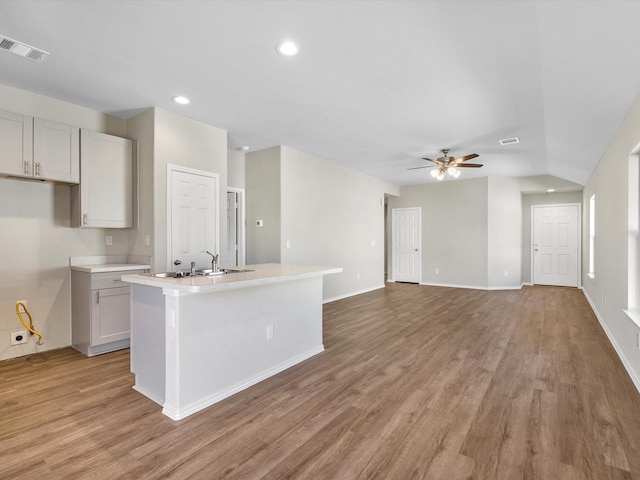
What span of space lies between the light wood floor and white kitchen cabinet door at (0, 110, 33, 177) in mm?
1898

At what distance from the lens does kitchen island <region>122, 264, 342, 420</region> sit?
89.5 inches

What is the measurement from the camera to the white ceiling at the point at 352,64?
2.12 meters

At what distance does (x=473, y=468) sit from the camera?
1.77 metres

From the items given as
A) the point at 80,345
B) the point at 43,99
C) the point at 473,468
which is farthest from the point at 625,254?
the point at 43,99

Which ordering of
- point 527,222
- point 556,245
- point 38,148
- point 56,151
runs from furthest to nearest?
point 527,222 < point 556,245 < point 56,151 < point 38,148

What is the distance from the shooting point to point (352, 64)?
2799 millimetres

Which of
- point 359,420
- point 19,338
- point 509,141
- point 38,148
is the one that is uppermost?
point 509,141

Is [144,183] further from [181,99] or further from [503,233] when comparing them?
[503,233]

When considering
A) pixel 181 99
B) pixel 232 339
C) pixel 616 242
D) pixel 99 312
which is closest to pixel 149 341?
pixel 232 339

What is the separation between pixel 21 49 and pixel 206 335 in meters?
2.70

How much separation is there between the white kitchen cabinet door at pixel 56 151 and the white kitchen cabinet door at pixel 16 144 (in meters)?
0.04

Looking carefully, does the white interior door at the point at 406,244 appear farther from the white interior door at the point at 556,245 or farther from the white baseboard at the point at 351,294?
the white interior door at the point at 556,245

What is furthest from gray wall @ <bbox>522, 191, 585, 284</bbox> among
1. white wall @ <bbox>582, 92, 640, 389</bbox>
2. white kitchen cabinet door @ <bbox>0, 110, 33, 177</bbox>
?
white kitchen cabinet door @ <bbox>0, 110, 33, 177</bbox>

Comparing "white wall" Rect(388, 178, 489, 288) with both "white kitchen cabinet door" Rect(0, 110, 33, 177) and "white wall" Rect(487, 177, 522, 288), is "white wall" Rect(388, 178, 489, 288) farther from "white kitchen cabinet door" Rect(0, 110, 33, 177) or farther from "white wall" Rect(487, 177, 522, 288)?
"white kitchen cabinet door" Rect(0, 110, 33, 177)
